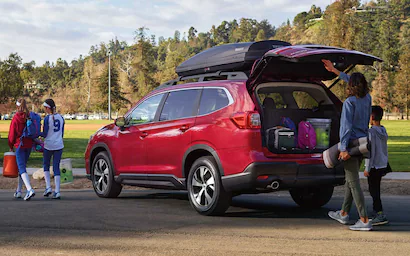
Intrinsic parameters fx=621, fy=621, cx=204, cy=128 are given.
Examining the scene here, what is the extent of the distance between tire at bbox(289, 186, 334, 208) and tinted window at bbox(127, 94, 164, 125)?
103 inches

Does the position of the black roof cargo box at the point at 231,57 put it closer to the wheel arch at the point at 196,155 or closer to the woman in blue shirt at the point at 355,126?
the wheel arch at the point at 196,155

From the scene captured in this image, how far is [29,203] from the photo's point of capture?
10.5 m

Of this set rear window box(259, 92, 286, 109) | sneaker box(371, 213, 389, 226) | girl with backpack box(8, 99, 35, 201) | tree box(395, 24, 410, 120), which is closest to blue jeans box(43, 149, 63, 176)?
girl with backpack box(8, 99, 35, 201)

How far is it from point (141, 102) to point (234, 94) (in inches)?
101

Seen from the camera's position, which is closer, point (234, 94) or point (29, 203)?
point (234, 94)

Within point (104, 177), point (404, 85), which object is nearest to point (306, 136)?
point (104, 177)

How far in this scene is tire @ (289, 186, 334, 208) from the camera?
31.7 ft

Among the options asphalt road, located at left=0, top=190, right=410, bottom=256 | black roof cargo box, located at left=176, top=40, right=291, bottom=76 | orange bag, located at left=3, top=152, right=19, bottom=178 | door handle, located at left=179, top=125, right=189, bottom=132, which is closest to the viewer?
asphalt road, located at left=0, top=190, right=410, bottom=256

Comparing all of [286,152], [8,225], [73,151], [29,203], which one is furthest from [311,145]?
[73,151]

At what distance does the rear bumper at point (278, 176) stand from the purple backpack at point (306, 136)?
1.06ft

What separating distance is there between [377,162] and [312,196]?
1979mm

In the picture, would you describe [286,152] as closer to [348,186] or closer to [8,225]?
[348,186]

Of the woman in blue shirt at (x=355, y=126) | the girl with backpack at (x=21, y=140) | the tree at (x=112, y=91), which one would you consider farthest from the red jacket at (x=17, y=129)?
the tree at (x=112, y=91)

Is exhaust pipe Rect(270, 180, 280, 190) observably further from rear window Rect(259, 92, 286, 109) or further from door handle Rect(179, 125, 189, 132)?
door handle Rect(179, 125, 189, 132)
